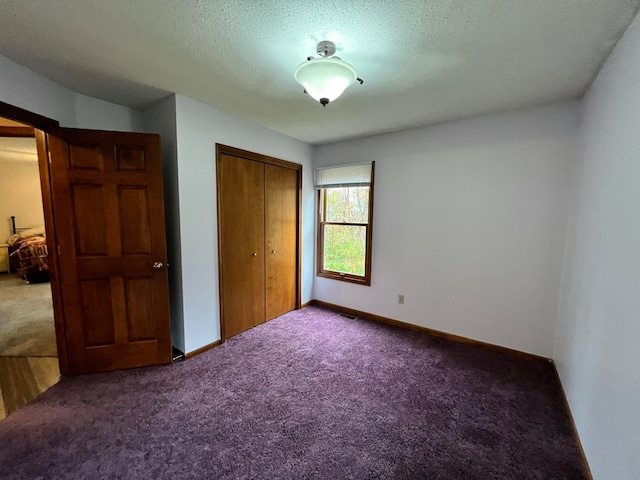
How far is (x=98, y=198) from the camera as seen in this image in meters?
2.18

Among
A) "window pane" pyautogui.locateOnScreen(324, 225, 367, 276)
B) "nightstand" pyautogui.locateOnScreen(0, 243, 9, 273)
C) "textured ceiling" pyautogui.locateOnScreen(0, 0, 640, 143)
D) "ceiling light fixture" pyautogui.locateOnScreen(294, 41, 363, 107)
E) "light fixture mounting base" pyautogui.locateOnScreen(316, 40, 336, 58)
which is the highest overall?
"textured ceiling" pyautogui.locateOnScreen(0, 0, 640, 143)

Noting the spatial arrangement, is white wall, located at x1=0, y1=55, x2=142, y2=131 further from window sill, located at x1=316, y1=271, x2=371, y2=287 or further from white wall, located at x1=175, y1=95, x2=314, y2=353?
window sill, located at x1=316, y1=271, x2=371, y2=287

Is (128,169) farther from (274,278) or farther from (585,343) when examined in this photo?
(585,343)

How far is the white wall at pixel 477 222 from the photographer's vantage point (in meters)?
2.43

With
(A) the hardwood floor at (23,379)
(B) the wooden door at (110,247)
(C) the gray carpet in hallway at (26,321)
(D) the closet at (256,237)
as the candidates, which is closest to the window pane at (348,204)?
(D) the closet at (256,237)

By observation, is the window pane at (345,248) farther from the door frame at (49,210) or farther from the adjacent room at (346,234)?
the door frame at (49,210)

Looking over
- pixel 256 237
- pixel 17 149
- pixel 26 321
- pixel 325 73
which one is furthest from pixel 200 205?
pixel 17 149

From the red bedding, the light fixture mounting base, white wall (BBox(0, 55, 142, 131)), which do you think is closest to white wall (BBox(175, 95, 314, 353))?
white wall (BBox(0, 55, 142, 131))

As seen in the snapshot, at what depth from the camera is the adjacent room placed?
142cm

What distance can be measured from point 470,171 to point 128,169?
10.4 ft

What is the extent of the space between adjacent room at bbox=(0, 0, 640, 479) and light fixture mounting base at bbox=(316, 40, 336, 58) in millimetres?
19

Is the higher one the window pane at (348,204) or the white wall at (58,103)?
the white wall at (58,103)

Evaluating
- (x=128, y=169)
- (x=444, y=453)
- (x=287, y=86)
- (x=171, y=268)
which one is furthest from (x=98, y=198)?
(x=444, y=453)

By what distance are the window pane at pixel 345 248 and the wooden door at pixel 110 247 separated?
2.18 m
